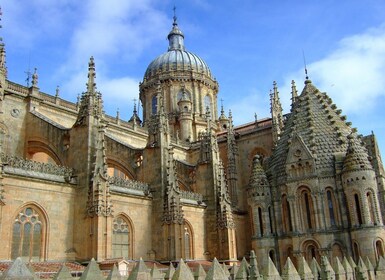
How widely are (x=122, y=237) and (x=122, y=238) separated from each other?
2.2 inches

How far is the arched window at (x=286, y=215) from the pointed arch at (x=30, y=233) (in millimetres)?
16516

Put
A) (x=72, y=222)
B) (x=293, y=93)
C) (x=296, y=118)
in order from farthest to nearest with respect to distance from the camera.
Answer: (x=293, y=93)
(x=296, y=118)
(x=72, y=222)

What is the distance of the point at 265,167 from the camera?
33625 millimetres

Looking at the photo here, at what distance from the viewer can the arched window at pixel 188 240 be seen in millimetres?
27372

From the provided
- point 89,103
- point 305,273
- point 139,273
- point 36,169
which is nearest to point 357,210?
point 305,273

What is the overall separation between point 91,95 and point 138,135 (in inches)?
603

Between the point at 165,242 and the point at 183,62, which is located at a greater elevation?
the point at 183,62

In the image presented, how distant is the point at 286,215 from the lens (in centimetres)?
2939

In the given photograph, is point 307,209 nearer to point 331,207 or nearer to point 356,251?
point 331,207

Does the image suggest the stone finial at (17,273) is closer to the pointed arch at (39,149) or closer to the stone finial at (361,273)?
the stone finial at (361,273)

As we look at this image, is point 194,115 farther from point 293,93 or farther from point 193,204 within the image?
point 193,204

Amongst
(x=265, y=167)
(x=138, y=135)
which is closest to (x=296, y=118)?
(x=265, y=167)

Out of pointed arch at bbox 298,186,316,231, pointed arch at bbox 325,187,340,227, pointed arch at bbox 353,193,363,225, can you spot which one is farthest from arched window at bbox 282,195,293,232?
pointed arch at bbox 353,193,363,225

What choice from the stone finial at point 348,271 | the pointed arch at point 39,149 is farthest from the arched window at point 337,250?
the pointed arch at point 39,149
